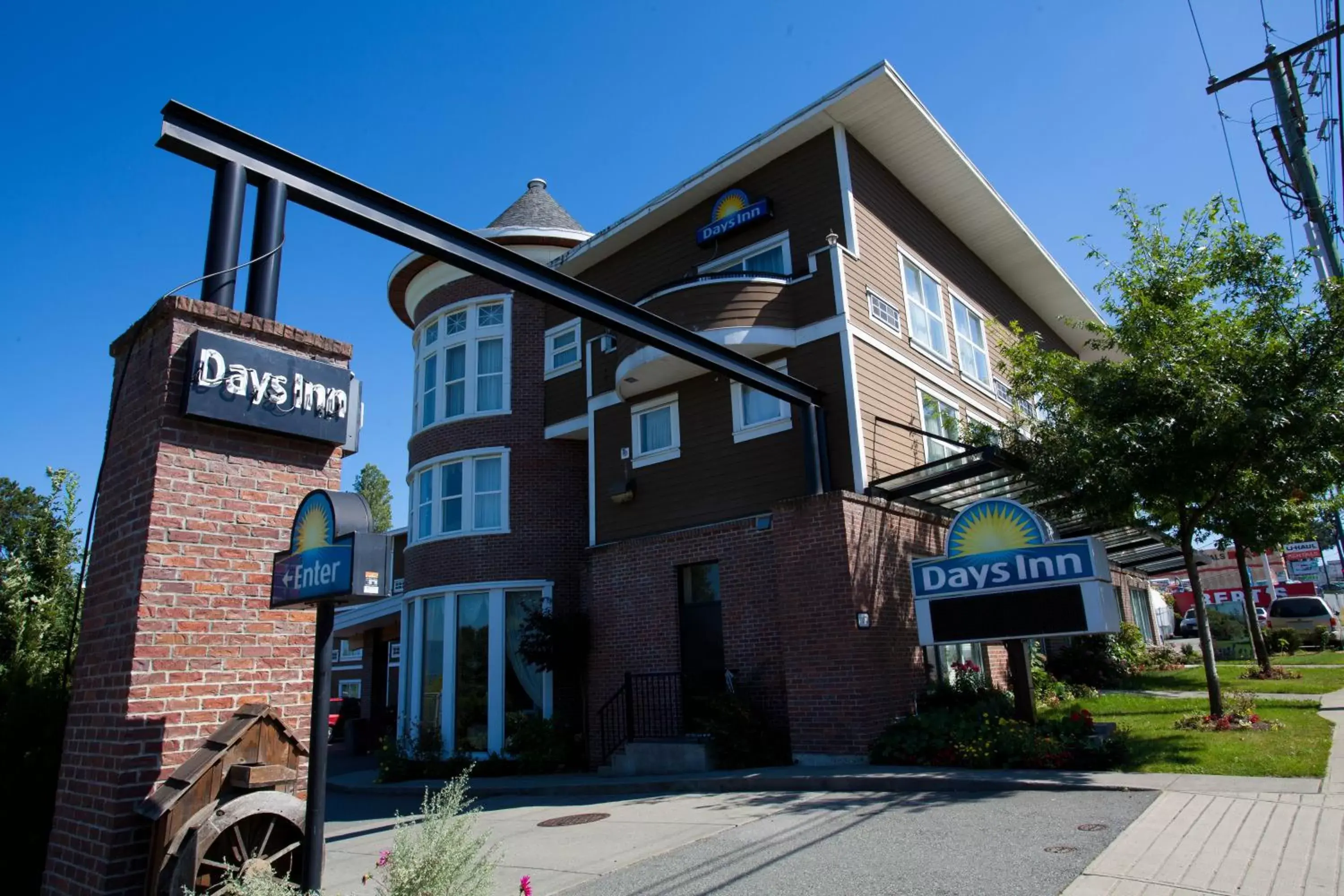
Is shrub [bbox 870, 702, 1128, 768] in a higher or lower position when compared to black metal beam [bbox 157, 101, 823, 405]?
lower

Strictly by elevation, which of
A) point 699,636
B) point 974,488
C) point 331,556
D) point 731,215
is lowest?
point 699,636

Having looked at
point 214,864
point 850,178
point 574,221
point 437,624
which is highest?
point 574,221

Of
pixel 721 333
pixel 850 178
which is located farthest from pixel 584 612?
pixel 850 178

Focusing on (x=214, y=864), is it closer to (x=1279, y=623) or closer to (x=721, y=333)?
(x=721, y=333)

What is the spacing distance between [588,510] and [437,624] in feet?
13.2

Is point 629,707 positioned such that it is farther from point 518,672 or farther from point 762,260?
point 762,260

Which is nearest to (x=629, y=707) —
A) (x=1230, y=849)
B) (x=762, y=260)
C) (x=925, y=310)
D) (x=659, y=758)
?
(x=659, y=758)

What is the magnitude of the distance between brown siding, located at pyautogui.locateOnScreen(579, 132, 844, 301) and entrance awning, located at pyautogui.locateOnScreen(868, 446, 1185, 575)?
4.22 m

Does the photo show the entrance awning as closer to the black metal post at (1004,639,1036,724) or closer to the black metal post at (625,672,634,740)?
the black metal post at (1004,639,1036,724)

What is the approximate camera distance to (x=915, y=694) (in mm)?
12992

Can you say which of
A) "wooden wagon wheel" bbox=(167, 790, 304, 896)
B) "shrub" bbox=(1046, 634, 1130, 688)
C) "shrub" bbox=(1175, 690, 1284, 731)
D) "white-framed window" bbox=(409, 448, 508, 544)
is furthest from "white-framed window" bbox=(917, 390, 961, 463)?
"wooden wagon wheel" bbox=(167, 790, 304, 896)

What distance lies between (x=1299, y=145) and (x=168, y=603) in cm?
1659

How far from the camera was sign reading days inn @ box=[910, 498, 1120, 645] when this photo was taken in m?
9.93

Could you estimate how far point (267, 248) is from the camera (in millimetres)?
6188
